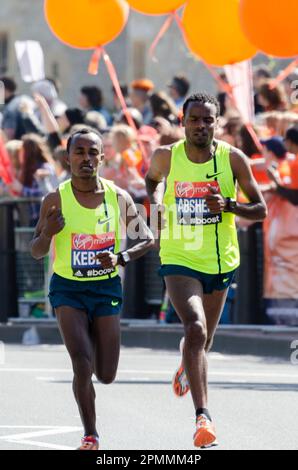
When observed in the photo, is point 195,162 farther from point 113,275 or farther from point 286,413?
point 286,413

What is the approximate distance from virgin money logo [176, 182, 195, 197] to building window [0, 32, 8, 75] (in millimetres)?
35058

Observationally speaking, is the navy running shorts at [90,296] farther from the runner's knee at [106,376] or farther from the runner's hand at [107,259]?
the runner's knee at [106,376]

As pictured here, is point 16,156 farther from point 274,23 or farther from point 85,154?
point 85,154

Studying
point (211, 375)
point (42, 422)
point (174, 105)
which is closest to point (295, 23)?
point (211, 375)

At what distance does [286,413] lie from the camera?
10.1 m

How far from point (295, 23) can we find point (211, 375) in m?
2.92

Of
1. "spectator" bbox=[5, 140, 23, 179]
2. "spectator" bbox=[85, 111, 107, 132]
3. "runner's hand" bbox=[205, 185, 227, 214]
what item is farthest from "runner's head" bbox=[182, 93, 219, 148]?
"spectator" bbox=[85, 111, 107, 132]

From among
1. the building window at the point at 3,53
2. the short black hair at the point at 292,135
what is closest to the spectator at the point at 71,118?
the short black hair at the point at 292,135

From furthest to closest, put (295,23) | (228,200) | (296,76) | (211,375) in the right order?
(296,76)
(211,375)
(295,23)
(228,200)

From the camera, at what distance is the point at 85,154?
8453 millimetres

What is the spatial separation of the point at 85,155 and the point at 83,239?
45cm

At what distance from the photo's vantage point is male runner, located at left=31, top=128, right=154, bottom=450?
8344 mm

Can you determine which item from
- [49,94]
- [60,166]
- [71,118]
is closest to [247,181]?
[60,166]

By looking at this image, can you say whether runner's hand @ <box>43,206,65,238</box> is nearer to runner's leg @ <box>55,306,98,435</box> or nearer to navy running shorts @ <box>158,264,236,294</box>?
runner's leg @ <box>55,306,98,435</box>
